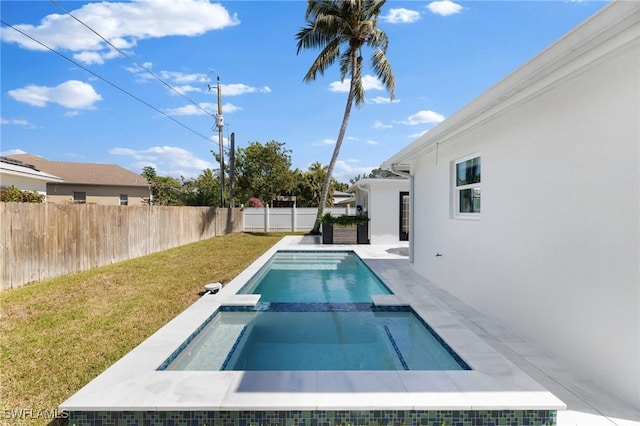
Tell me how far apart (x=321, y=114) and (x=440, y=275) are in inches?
658

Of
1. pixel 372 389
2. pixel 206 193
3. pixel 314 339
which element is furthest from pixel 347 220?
pixel 206 193

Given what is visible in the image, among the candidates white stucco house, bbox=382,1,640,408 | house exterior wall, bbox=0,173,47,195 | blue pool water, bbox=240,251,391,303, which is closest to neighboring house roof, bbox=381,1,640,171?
white stucco house, bbox=382,1,640,408

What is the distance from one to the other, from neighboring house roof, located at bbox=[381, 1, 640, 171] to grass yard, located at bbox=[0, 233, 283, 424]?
520cm

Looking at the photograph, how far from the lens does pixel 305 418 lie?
271 cm

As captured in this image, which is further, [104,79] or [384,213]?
[384,213]

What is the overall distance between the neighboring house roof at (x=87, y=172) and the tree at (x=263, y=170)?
8.58 meters

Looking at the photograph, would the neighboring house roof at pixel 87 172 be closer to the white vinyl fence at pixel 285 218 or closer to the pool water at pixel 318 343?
the white vinyl fence at pixel 285 218

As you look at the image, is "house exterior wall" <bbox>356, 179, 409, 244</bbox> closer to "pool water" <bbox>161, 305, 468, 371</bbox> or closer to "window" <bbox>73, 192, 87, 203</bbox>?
"pool water" <bbox>161, 305, 468, 371</bbox>

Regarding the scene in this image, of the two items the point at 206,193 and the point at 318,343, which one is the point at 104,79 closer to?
the point at 318,343

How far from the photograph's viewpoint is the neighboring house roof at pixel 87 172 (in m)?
25.3

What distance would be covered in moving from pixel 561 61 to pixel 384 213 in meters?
13.1

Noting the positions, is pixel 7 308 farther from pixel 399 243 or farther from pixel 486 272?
pixel 399 243

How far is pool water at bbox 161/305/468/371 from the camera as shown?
394cm

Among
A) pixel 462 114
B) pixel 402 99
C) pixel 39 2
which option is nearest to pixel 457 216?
pixel 462 114
